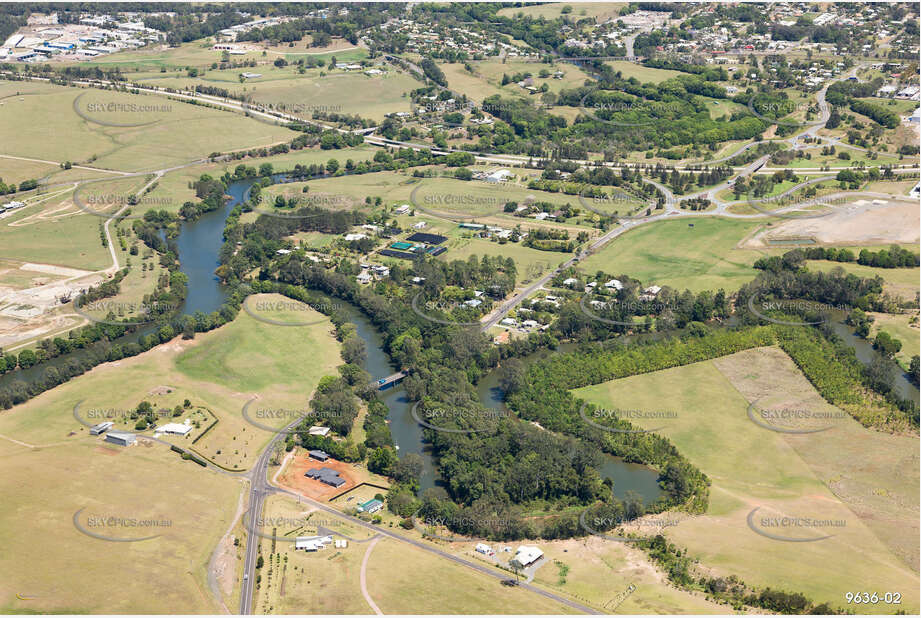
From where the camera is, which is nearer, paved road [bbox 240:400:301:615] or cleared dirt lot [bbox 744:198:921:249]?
paved road [bbox 240:400:301:615]

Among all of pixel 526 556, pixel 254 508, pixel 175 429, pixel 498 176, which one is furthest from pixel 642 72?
pixel 526 556

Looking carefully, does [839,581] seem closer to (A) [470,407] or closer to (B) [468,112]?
(A) [470,407]

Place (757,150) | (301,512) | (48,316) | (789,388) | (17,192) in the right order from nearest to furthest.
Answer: (301,512), (789,388), (48,316), (17,192), (757,150)

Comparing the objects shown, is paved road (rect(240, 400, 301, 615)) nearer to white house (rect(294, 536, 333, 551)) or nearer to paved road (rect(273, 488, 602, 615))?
paved road (rect(273, 488, 602, 615))

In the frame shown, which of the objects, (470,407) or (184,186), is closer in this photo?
(470,407)

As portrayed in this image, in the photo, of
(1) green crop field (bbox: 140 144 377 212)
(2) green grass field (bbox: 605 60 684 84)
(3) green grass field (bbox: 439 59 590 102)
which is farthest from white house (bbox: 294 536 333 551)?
(2) green grass field (bbox: 605 60 684 84)

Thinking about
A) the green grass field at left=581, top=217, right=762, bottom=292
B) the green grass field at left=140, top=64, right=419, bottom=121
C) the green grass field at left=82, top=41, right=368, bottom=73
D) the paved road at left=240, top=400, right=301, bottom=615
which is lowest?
the paved road at left=240, top=400, right=301, bottom=615

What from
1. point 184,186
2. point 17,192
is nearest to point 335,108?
point 184,186

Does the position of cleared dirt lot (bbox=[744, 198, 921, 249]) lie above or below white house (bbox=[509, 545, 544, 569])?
above
